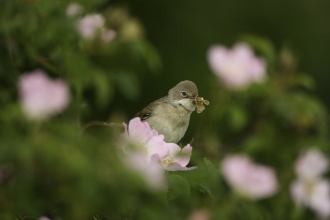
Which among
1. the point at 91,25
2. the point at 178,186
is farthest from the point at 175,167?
the point at 91,25

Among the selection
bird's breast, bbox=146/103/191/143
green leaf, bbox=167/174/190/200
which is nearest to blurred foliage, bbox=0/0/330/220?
green leaf, bbox=167/174/190/200

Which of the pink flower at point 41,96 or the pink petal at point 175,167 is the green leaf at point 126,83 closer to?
the pink petal at point 175,167

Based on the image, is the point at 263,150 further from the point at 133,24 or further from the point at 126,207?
the point at 126,207

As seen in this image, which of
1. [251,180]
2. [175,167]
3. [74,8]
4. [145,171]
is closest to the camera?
[145,171]

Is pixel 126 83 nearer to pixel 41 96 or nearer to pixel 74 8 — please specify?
pixel 74 8

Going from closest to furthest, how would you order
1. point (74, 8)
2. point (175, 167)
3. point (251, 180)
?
1. point (175, 167)
2. point (251, 180)
3. point (74, 8)

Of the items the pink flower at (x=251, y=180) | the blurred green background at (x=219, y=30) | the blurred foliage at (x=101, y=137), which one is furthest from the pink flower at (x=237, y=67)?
the blurred green background at (x=219, y=30)

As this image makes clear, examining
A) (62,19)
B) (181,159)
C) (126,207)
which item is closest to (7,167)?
(126,207)
